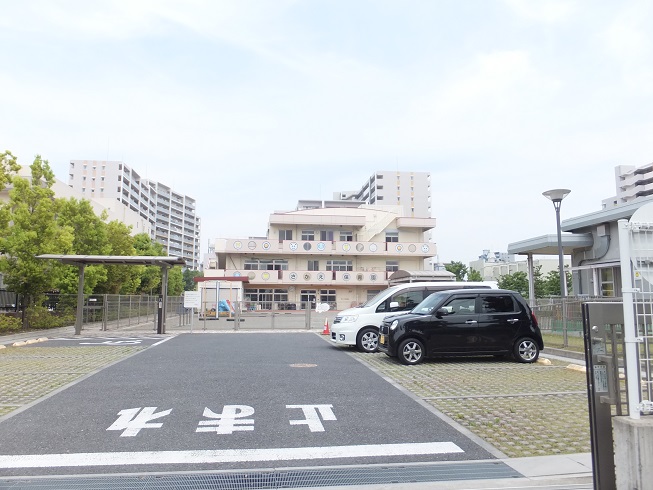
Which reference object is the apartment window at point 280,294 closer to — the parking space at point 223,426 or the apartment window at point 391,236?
the apartment window at point 391,236

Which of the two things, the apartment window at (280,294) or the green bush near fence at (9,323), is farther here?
the apartment window at (280,294)

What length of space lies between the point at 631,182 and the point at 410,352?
85571 mm

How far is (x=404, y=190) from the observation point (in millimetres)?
105375

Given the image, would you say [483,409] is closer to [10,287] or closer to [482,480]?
[482,480]

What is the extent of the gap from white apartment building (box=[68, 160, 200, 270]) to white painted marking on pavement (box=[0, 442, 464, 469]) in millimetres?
74587

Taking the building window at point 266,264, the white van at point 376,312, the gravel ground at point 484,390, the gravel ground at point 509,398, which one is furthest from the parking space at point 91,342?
the building window at point 266,264

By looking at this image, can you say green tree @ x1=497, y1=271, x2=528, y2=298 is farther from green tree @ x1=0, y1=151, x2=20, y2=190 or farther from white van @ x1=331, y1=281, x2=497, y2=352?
green tree @ x1=0, y1=151, x2=20, y2=190

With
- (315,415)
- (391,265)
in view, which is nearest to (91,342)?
(315,415)

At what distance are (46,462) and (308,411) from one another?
10.3ft

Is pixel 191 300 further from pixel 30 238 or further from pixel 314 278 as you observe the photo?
pixel 314 278

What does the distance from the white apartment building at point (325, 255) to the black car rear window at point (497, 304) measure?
133 feet

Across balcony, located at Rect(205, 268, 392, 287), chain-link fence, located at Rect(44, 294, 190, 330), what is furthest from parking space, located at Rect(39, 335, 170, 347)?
balcony, located at Rect(205, 268, 392, 287)

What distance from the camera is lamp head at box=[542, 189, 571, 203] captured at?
672 inches

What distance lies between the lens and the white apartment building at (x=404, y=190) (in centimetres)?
10375
